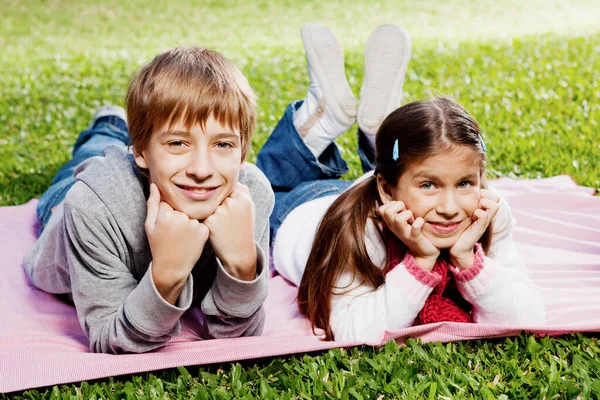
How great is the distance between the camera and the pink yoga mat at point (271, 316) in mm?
2887

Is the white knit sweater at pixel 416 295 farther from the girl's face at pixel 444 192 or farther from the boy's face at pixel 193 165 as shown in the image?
the boy's face at pixel 193 165

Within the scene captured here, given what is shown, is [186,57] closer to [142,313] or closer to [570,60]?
[142,313]

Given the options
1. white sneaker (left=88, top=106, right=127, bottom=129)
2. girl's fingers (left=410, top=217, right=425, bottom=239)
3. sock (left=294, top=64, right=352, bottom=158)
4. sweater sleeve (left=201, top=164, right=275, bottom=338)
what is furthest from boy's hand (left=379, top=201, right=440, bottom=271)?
white sneaker (left=88, top=106, right=127, bottom=129)

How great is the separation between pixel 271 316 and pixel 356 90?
16.5 feet

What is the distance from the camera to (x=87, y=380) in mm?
Result: 2838

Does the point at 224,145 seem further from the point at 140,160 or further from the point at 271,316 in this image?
the point at 271,316

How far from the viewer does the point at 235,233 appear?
9.44 ft

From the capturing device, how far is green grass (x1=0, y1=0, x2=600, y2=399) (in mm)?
2816

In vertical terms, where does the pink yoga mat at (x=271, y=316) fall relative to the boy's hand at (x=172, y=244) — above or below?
below

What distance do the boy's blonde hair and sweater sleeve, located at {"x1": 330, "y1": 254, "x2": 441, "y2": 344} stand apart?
2.51 feet

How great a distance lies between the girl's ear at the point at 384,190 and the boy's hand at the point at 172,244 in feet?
2.67

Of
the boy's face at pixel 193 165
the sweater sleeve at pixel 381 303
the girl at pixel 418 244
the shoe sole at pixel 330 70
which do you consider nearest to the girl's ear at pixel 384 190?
the girl at pixel 418 244

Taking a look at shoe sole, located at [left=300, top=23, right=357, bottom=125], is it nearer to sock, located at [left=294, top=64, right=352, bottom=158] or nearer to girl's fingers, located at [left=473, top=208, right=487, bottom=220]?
sock, located at [left=294, top=64, right=352, bottom=158]

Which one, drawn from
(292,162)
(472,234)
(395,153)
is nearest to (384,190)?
(395,153)
